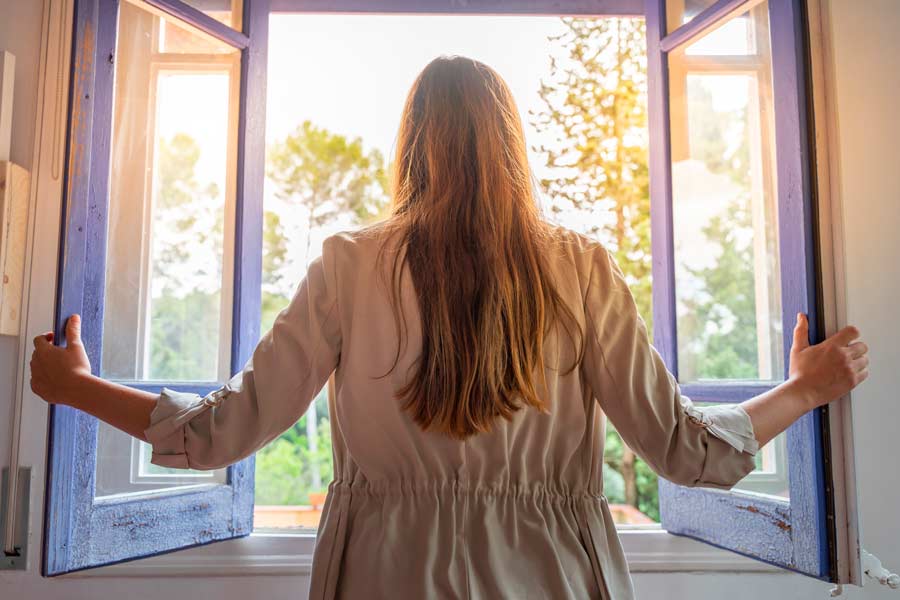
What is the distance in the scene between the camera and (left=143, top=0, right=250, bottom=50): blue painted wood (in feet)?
5.55

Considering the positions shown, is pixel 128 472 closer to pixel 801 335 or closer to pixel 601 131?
pixel 801 335

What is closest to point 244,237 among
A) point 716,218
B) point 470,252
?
point 470,252

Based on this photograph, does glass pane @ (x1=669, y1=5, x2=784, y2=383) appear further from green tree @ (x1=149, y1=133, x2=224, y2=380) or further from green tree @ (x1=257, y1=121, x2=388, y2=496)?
green tree @ (x1=257, y1=121, x2=388, y2=496)

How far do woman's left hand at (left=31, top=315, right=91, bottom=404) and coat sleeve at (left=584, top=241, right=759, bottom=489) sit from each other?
0.90m

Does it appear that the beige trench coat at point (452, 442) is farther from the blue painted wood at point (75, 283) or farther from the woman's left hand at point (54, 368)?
the blue painted wood at point (75, 283)

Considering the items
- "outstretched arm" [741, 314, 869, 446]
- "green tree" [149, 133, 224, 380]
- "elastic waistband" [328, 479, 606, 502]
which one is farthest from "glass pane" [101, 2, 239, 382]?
"outstretched arm" [741, 314, 869, 446]

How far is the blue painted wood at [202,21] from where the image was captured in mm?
1692

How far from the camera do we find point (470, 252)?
109cm

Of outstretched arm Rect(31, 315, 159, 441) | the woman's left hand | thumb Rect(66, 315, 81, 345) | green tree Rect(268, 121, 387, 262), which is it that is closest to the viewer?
outstretched arm Rect(31, 315, 159, 441)

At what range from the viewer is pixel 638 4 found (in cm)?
205

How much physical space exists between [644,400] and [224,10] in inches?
56.5

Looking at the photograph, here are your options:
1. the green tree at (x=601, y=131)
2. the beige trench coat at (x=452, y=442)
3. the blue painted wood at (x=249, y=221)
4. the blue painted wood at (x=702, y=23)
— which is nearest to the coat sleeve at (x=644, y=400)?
the beige trench coat at (x=452, y=442)

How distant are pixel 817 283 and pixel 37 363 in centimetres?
144

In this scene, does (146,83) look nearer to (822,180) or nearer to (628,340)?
(628,340)
